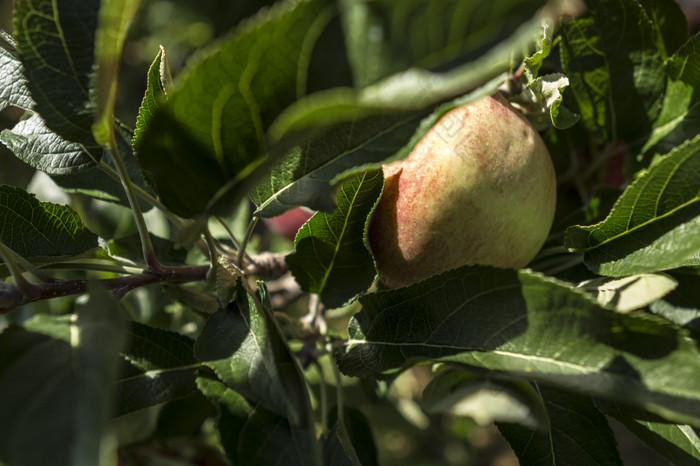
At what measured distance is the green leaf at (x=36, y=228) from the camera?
696 mm

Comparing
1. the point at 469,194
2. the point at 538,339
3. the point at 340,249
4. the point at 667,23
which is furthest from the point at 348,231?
the point at 667,23

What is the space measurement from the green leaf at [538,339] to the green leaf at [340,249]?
3.0 inches

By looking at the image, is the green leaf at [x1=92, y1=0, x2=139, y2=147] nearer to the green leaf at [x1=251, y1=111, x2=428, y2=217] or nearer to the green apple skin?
the green leaf at [x1=251, y1=111, x2=428, y2=217]

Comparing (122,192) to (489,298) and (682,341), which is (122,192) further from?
(682,341)

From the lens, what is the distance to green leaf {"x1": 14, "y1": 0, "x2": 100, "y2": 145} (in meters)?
0.54

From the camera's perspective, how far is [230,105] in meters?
0.48

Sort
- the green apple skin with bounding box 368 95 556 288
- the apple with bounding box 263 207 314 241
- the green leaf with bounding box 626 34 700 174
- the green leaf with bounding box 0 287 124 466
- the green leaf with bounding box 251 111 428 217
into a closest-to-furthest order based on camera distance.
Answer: the green leaf with bounding box 0 287 124 466 < the green leaf with bounding box 251 111 428 217 < the green apple skin with bounding box 368 95 556 288 < the green leaf with bounding box 626 34 700 174 < the apple with bounding box 263 207 314 241

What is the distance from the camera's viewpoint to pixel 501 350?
57 cm

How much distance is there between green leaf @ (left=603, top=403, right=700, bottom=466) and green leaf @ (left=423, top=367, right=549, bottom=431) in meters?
0.17

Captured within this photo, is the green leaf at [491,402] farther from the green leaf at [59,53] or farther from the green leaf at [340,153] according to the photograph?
the green leaf at [59,53]

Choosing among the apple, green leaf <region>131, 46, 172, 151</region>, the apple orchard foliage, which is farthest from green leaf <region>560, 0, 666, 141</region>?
the apple

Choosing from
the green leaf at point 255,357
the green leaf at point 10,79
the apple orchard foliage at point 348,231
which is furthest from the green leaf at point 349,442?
the green leaf at point 10,79

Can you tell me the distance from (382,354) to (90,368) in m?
0.32

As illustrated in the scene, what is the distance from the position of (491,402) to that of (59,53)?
49 centimetres
